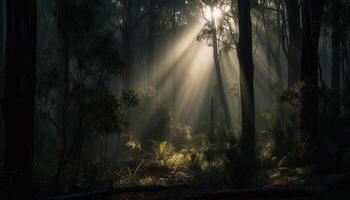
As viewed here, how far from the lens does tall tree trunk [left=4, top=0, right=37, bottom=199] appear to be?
31.7 ft

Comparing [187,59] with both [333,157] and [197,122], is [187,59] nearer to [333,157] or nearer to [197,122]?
[197,122]

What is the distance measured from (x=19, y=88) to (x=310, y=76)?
8387 mm

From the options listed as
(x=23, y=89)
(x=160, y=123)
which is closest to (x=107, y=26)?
(x=160, y=123)

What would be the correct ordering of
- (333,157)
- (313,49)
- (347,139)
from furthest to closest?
(347,139)
(313,49)
(333,157)

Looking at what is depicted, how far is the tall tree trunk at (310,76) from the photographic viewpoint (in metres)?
12.9

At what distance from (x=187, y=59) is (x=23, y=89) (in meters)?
44.4

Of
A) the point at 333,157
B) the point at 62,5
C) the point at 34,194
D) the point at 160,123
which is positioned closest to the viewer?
the point at 34,194

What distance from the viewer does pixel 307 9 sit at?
1366cm

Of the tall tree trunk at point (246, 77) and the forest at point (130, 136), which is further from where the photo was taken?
the tall tree trunk at point (246, 77)

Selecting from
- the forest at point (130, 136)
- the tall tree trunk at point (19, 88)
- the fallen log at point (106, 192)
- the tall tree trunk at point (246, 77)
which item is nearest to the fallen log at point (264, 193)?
the forest at point (130, 136)

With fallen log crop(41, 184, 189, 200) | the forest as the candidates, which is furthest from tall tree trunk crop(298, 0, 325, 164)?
fallen log crop(41, 184, 189, 200)

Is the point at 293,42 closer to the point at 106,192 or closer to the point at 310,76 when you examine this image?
the point at 310,76

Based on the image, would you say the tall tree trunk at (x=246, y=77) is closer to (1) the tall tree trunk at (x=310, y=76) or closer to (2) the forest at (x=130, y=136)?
(2) the forest at (x=130, y=136)

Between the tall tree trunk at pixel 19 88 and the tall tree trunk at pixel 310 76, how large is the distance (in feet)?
25.4
